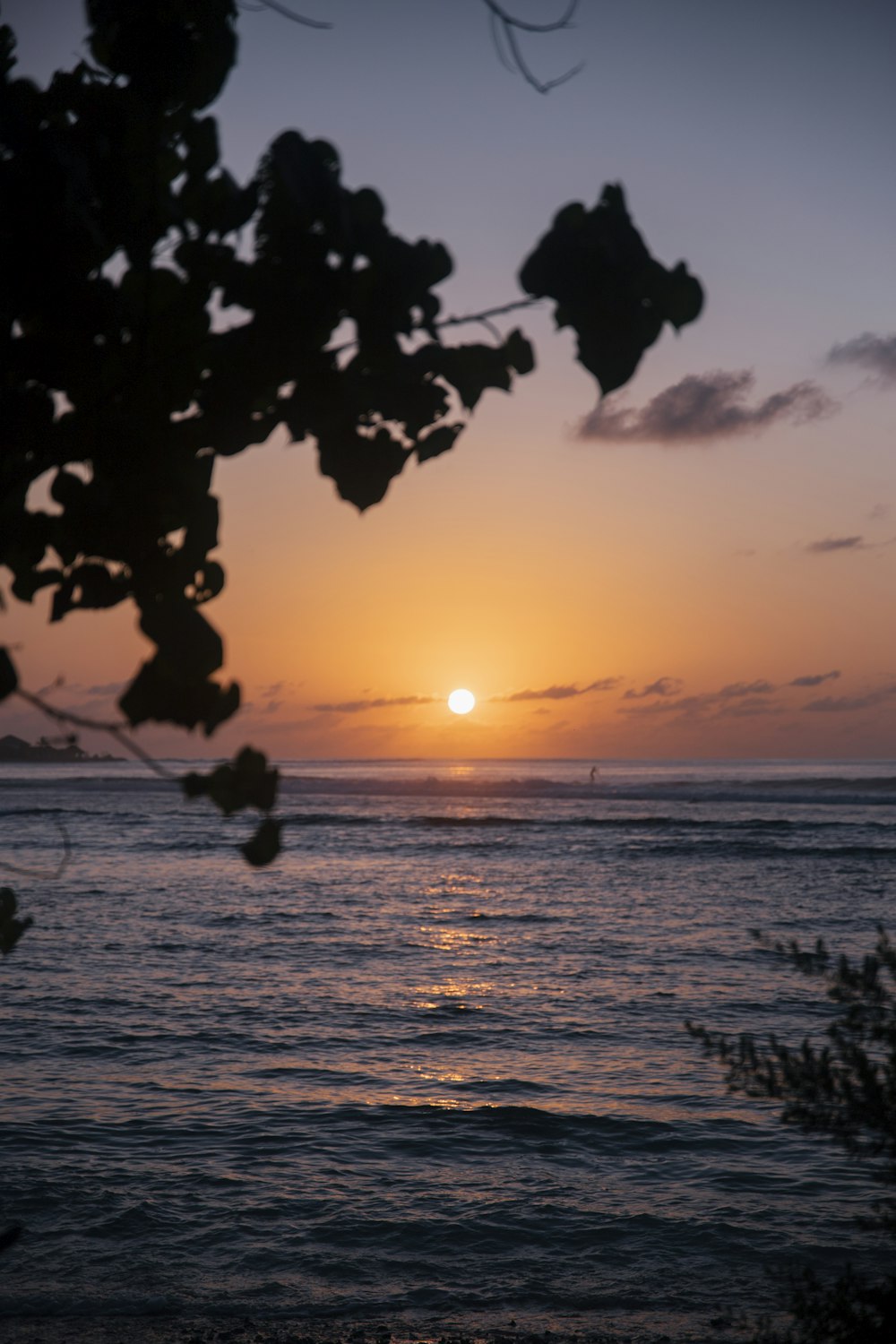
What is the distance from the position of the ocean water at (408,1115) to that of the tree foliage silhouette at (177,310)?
739mm

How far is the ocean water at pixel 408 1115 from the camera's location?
17.8 feet

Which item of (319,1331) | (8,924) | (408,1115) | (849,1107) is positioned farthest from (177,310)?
(408,1115)

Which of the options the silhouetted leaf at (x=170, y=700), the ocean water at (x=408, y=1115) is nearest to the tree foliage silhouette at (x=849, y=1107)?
the ocean water at (x=408, y=1115)

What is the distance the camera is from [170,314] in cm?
188

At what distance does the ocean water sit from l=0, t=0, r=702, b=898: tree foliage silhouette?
74 cm

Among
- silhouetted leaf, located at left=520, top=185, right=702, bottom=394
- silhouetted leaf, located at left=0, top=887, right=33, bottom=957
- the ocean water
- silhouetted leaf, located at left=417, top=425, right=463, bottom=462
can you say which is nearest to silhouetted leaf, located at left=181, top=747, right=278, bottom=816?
the ocean water

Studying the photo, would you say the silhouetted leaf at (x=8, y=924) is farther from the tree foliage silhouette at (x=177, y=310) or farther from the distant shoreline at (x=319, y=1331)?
the distant shoreline at (x=319, y=1331)

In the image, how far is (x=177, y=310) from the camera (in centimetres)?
189

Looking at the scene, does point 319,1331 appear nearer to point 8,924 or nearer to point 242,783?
point 8,924

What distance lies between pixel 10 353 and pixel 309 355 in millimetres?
543

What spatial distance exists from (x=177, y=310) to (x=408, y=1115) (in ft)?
23.2

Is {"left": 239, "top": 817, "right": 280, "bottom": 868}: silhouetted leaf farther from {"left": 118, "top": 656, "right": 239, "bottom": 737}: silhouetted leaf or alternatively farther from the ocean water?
the ocean water

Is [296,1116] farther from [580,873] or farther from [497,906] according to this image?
[580,873]

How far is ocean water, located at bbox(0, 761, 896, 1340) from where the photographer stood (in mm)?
5426
